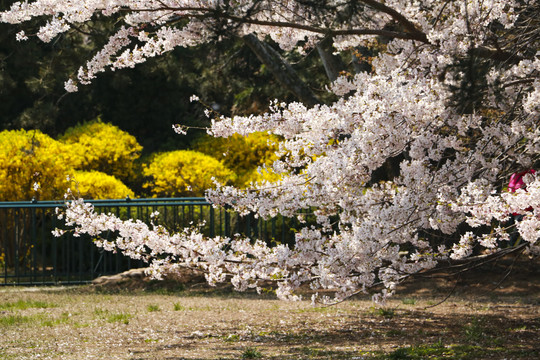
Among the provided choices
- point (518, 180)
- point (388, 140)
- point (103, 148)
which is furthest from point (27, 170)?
point (388, 140)

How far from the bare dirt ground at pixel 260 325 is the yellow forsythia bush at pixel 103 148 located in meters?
5.13

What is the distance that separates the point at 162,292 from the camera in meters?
9.96

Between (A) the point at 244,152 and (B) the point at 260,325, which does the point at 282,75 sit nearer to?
(B) the point at 260,325

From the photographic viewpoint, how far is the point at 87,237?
12.1m

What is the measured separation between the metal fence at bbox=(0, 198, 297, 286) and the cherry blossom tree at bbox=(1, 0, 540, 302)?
4.49 m

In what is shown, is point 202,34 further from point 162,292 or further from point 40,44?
point 40,44

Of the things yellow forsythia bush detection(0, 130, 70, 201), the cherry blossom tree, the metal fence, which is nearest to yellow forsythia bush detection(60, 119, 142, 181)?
yellow forsythia bush detection(0, 130, 70, 201)

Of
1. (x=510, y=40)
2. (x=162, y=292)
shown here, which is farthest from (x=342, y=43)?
(x=162, y=292)

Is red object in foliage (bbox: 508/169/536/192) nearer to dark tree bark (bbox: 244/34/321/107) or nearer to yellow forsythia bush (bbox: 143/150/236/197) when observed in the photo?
dark tree bark (bbox: 244/34/321/107)

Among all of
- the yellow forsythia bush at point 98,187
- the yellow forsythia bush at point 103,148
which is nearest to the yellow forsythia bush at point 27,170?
the yellow forsythia bush at point 98,187

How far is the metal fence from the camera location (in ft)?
35.9

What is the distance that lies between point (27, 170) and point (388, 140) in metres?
8.71

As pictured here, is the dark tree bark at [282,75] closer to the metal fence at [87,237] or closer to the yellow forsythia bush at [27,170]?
the metal fence at [87,237]

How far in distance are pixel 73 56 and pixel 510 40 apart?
40.2 ft
